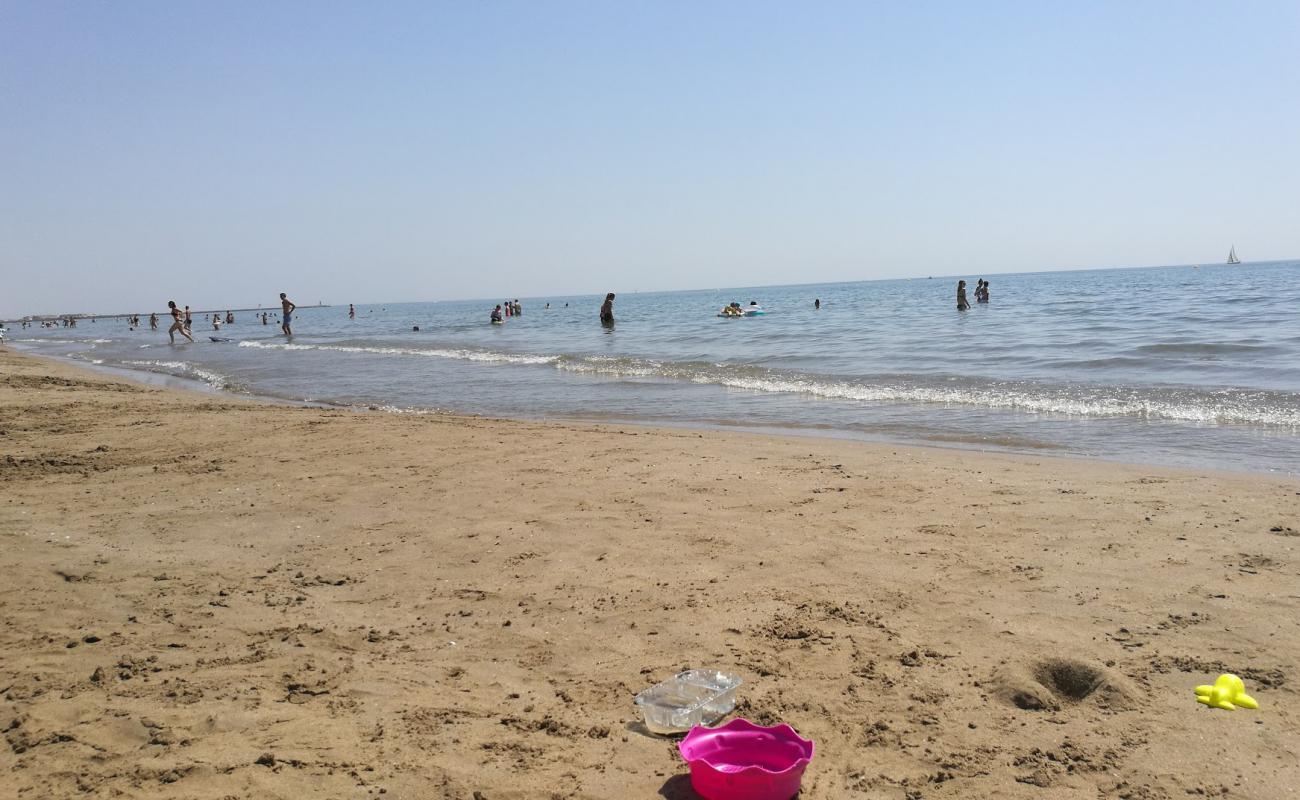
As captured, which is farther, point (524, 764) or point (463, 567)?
point (463, 567)

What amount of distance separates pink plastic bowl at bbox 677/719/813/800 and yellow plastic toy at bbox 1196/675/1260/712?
5.66ft

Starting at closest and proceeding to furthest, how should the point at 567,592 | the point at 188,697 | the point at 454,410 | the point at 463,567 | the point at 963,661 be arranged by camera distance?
the point at 188,697 → the point at 963,661 → the point at 567,592 → the point at 463,567 → the point at 454,410

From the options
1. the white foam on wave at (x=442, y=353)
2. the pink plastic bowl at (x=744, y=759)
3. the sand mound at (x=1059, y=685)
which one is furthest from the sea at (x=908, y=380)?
the pink plastic bowl at (x=744, y=759)

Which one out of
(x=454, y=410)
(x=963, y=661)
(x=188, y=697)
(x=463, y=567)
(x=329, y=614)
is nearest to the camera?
(x=188, y=697)

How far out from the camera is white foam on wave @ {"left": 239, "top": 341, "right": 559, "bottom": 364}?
898 inches

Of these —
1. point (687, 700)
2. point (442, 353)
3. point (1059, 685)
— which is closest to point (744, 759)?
point (687, 700)

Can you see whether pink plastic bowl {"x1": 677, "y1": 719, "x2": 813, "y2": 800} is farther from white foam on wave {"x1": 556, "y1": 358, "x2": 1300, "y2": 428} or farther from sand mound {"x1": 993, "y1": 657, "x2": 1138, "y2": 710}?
white foam on wave {"x1": 556, "y1": 358, "x2": 1300, "y2": 428}

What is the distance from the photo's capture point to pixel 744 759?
290cm

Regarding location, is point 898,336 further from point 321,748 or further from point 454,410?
point 321,748

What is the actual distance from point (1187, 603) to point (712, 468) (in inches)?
159

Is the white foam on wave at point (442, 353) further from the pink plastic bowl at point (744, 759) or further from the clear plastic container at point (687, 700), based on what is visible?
the pink plastic bowl at point (744, 759)

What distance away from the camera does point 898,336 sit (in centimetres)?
2425

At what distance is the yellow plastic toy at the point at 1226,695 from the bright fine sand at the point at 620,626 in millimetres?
64

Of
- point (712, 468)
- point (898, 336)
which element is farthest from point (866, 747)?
point (898, 336)
